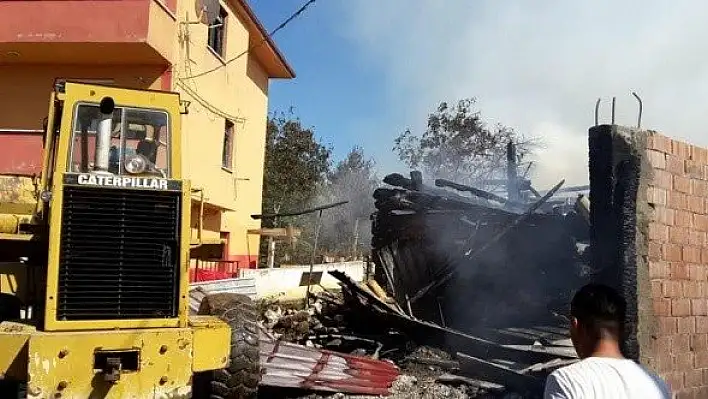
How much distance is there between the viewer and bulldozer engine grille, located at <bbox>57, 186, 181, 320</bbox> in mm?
5586

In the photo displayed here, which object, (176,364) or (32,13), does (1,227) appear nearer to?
(176,364)

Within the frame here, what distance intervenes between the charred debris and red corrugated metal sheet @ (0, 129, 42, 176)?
5.87 metres

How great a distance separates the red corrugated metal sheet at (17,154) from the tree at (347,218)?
14831 millimetres

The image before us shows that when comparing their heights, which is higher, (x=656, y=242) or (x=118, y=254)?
(x=656, y=242)

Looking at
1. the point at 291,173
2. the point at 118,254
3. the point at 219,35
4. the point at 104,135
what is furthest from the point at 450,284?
the point at 291,173

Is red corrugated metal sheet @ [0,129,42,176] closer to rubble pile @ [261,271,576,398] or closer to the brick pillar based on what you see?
rubble pile @ [261,271,576,398]

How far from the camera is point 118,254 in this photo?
571 cm

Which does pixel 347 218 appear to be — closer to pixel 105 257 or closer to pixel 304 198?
pixel 304 198

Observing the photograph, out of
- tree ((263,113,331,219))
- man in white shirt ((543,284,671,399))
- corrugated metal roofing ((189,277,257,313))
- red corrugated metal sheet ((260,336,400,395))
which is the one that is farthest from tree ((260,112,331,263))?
man in white shirt ((543,284,671,399))

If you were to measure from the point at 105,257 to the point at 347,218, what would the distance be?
2802 centimetres

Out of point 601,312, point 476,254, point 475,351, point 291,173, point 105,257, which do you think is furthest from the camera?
point 291,173

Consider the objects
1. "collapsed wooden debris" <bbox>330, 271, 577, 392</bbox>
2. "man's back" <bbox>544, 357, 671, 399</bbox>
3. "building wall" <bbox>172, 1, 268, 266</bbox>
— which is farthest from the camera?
"building wall" <bbox>172, 1, 268, 266</bbox>

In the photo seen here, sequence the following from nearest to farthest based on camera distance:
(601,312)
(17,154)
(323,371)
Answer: (601,312) → (323,371) → (17,154)

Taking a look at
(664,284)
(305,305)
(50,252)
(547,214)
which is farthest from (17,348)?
(305,305)
